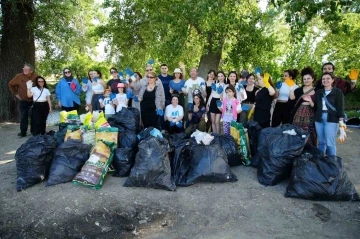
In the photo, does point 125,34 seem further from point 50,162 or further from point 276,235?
point 276,235

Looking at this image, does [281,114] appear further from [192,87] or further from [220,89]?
[192,87]

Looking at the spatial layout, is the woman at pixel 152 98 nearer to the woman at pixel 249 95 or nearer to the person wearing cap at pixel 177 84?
the person wearing cap at pixel 177 84

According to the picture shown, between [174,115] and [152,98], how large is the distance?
0.49m

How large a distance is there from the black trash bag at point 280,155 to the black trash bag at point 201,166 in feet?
1.45

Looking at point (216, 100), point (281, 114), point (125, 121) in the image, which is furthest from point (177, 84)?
point (281, 114)

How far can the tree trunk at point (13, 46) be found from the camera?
26.7ft

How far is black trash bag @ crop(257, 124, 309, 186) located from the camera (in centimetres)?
401

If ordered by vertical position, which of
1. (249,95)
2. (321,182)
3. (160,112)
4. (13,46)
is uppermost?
(13,46)

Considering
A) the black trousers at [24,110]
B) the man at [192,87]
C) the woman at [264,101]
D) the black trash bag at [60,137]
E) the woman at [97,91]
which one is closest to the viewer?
the black trash bag at [60,137]

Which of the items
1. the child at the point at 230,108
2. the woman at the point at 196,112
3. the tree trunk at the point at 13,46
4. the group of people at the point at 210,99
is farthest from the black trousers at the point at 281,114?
the tree trunk at the point at 13,46

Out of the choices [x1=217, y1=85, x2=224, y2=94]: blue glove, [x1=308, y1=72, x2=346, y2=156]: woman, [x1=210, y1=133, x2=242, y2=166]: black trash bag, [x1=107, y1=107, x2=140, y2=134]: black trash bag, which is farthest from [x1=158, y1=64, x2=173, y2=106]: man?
[x1=308, y1=72, x2=346, y2=156]: woman

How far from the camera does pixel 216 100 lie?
5.58 m

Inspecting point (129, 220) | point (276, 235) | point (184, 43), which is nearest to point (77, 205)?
point (129, 220)

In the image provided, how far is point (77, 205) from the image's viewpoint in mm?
3545
